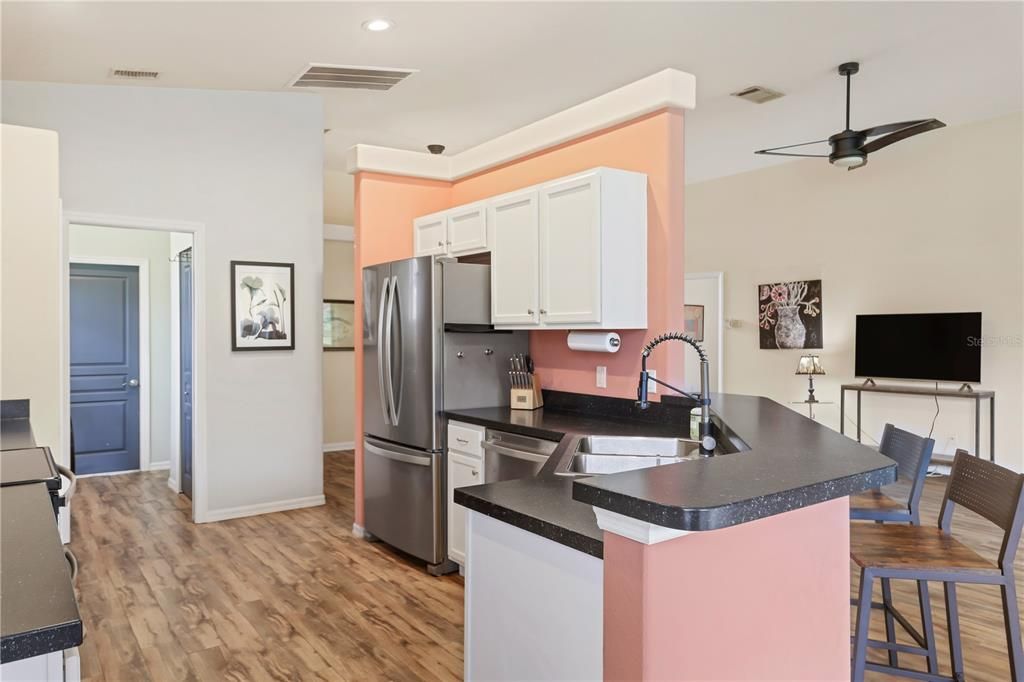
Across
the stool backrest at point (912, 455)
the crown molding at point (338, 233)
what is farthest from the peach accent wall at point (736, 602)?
the crown molding at point (338, 233)

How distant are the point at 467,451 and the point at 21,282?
91.0 inches

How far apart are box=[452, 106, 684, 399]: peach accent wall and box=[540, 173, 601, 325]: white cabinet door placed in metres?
0.33

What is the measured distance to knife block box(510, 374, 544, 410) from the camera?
13.4ft

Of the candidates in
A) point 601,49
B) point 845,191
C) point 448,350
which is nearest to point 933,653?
point 448,350

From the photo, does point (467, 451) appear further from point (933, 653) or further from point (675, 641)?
point (675, 641)

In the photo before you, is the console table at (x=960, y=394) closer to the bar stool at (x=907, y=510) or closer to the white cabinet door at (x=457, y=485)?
the bar stool at (x=907, y=510)

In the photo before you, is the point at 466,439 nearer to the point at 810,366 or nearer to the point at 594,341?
the point at 594,341

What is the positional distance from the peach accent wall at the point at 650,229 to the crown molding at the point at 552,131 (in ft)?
0.19

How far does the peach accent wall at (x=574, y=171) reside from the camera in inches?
139

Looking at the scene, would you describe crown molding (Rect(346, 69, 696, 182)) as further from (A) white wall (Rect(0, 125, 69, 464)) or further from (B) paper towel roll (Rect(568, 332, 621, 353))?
(A) white wall (Rect(0, 125, 69, 464))

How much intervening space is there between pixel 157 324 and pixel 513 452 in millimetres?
4684

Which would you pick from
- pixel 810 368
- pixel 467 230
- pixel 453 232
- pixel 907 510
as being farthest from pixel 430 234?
pixel 810 368

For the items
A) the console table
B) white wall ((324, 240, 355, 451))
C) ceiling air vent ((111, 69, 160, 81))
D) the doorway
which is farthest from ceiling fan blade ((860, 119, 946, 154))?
the doorway

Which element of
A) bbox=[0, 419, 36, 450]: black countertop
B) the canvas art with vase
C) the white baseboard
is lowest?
the white baseboard
